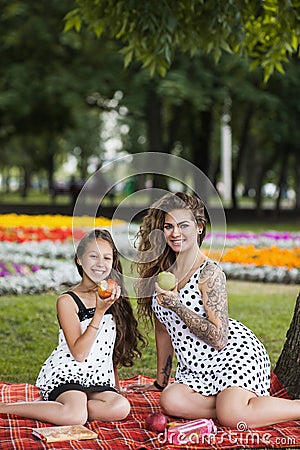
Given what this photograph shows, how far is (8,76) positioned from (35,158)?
73.3ft

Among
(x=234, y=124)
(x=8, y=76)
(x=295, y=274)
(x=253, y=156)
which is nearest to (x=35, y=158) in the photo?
(x=253, y=156)

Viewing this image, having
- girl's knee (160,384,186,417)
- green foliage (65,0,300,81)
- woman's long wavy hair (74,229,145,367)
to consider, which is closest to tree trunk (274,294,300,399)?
girl's knee (160,384,186,417)

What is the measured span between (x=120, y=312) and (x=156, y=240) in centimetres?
47

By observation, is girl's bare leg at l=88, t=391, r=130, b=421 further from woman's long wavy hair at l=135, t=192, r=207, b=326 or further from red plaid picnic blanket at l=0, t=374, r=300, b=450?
woman's long wavy hair at l=135, t=192, r=207, b=326

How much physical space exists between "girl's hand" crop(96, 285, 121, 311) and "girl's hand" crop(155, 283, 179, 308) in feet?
0.72

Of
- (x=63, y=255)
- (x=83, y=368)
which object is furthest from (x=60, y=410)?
(x=63, y=255)

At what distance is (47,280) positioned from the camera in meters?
8.74

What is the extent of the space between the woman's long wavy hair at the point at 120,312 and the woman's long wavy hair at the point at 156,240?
0.14 meters

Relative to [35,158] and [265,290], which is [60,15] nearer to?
[265,290]

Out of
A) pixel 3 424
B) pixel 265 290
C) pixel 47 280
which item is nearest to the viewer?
pixel 3 424

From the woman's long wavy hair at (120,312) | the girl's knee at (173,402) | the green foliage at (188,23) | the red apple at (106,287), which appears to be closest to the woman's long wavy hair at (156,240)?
the woman's long wavy hair at (120,312)

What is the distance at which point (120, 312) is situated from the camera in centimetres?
464
